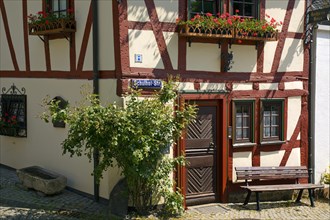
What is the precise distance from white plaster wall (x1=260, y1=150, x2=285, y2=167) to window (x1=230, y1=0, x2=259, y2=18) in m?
2.85

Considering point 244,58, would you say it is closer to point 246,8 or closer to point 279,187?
point 246,8

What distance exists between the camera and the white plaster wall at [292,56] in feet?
32.1

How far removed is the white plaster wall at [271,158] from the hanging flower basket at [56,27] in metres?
4.60

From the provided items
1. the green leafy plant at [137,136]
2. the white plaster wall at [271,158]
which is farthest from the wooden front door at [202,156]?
the white plaster wall at [271,158]

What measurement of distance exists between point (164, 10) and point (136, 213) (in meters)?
3.66

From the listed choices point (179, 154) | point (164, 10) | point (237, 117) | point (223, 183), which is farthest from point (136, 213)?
point (164, 10)

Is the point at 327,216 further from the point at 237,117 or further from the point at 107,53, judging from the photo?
the point at 107,53

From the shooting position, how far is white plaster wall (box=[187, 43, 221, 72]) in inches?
344

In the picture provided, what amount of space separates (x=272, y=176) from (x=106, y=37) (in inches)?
172

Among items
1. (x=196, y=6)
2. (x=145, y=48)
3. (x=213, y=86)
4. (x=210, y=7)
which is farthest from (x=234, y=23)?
(x=145, y=48)

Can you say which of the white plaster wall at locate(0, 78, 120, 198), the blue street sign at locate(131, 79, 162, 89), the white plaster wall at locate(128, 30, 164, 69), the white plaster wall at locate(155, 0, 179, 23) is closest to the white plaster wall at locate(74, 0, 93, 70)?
the white plaster wall at locate(0, 78, 120, 198)

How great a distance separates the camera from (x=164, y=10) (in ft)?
27.5

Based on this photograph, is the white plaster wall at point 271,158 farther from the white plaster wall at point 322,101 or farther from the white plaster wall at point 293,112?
the white plaster wall at point 322,101

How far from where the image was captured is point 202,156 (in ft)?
29.9
